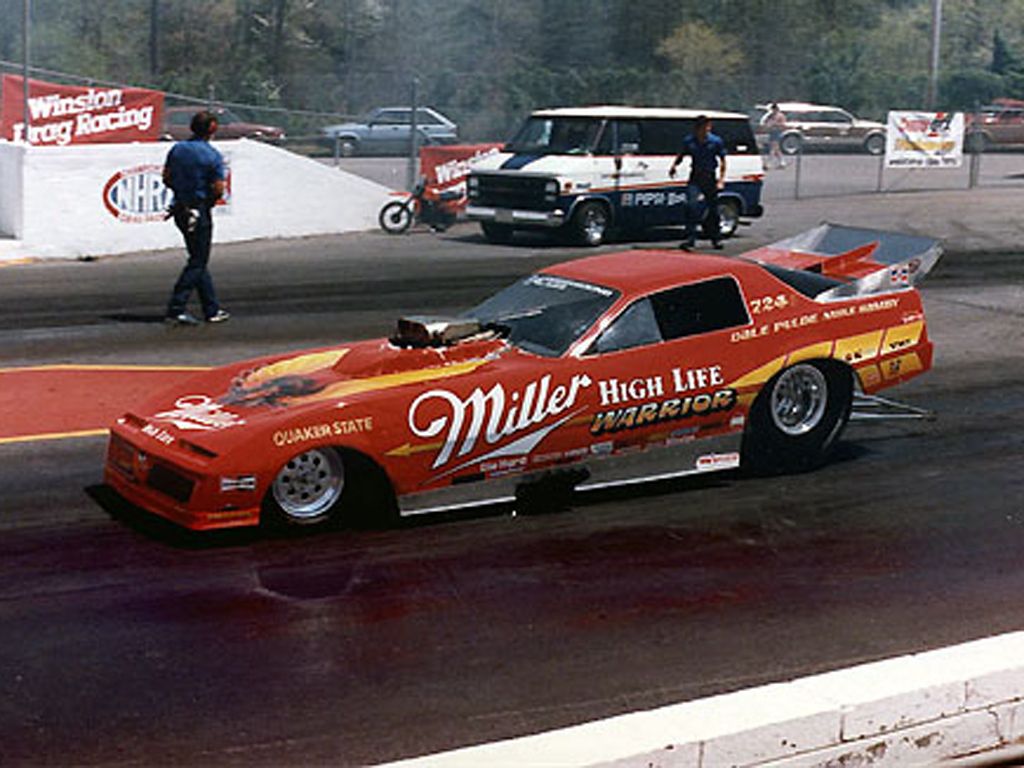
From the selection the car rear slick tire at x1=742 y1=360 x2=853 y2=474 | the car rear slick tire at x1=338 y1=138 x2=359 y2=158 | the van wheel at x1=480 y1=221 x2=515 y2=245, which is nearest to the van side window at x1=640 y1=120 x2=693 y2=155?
the van wheel at x1=480 y1=221 x2=515 y2=245

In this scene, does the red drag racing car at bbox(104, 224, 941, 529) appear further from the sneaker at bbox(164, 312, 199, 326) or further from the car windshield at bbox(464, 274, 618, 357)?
the sneaker at bbox(164, 312, 199, 326)

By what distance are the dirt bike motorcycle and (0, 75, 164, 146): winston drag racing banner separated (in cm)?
415

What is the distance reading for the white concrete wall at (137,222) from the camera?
20094 mm

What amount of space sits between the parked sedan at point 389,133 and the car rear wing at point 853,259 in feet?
49.4

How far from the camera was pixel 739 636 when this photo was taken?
6.84 metres

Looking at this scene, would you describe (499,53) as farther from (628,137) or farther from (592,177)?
(592,177)

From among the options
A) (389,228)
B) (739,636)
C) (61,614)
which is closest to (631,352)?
(739,636)

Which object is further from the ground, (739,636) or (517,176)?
(517,176)

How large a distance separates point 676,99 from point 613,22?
3998 mm

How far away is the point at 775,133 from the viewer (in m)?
38.7

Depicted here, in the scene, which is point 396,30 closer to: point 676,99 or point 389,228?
point 676,99

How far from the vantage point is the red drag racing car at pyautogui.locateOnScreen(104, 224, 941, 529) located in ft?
26.2

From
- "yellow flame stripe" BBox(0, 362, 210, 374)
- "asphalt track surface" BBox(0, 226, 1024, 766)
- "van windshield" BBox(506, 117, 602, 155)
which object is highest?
"van windshield" BBox(506, 117, 602, 155)

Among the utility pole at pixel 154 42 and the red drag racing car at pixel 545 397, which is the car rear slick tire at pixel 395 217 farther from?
the utility pole at pixel 154 42
